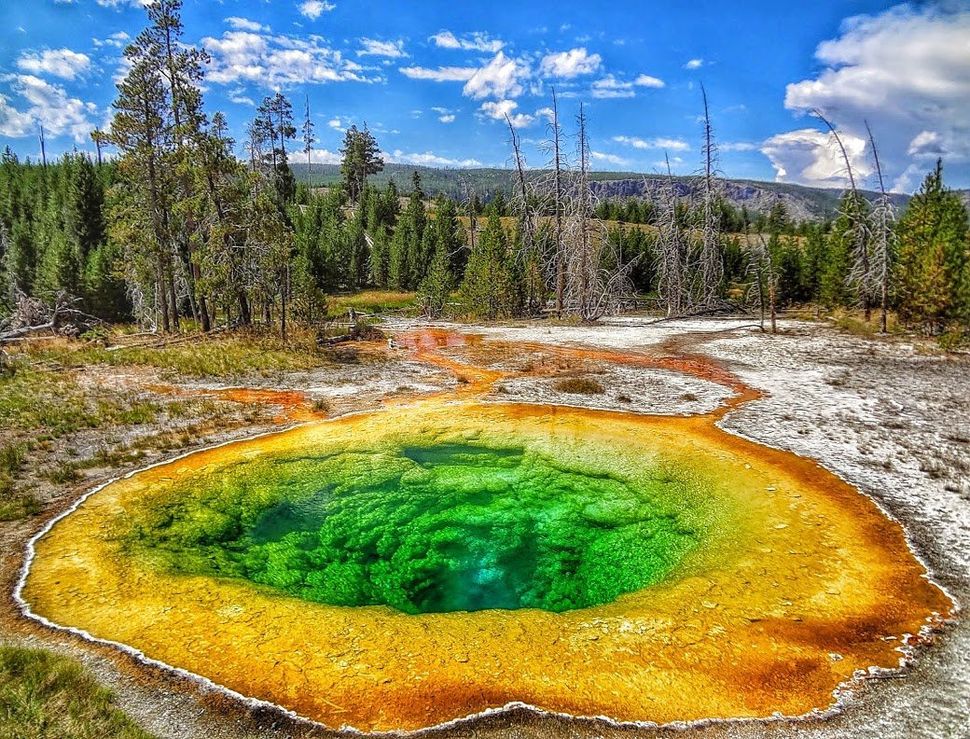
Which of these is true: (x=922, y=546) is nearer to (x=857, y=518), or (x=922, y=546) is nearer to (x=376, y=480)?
(x=857, y=518)

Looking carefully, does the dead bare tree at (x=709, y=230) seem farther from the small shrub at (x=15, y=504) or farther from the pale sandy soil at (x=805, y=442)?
the small shrub at (x=15, y=504)

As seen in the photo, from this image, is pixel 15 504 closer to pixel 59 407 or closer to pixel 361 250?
pixel 59 407

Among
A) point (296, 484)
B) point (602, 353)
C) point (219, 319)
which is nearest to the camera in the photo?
point (296, 484)

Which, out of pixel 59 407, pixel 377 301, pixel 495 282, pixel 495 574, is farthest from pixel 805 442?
pixel 377 301

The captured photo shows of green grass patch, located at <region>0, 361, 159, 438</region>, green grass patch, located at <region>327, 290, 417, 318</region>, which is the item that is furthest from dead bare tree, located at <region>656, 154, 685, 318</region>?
green grass patch, located at <region>0, 361, 159, 438</region>

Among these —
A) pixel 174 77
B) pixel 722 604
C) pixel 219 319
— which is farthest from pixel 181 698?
pixel 219 319

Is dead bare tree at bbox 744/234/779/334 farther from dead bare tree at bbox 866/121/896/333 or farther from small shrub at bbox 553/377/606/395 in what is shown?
small shrub at bbox 553/377/606/395

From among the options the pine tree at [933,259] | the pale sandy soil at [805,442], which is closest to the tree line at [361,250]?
the pine tree at [933,259]
